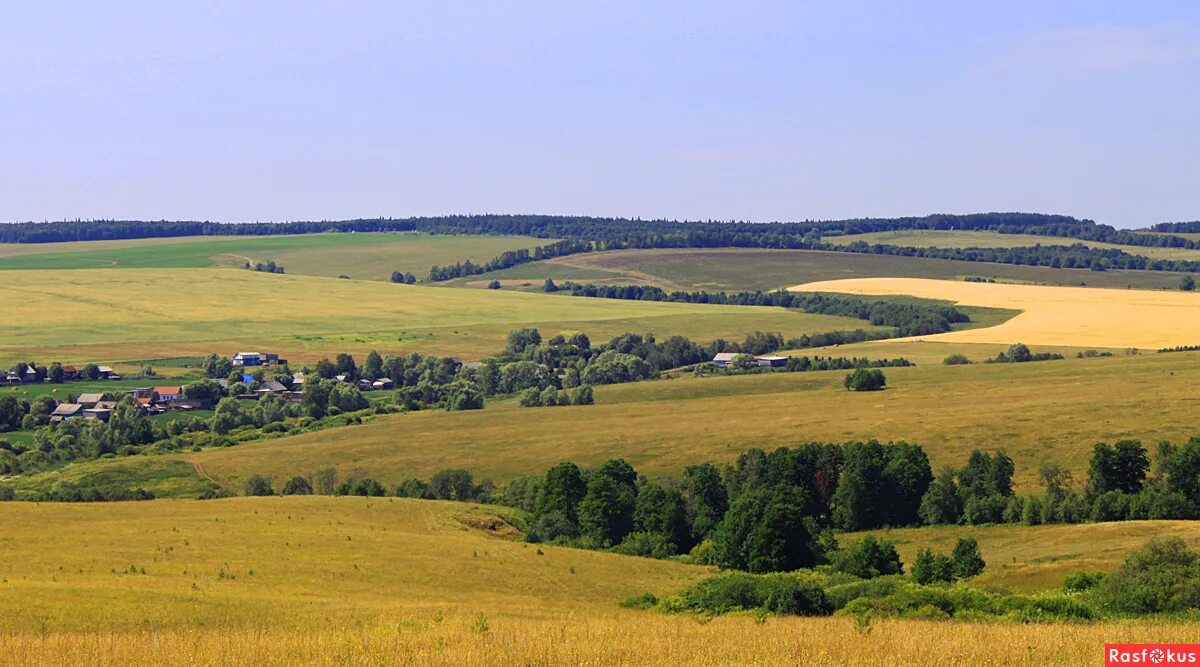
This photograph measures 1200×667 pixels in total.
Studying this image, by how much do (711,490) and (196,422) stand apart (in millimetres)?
58912

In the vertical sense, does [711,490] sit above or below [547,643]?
below

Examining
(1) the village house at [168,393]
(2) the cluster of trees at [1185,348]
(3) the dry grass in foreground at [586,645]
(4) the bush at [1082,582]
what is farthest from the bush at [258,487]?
(2) the cluster of trees at [1185,348]

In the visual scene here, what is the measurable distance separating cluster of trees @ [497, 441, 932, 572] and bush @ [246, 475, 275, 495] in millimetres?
14431

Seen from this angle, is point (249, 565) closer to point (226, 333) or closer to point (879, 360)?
point (879, 360)

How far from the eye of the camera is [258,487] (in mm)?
84625

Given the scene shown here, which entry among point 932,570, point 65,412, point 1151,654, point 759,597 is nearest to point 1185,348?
point 932,570

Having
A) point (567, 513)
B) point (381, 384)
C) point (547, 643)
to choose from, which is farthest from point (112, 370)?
point (547, 643)

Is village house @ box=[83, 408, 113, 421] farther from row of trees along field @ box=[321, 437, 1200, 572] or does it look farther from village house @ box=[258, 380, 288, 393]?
row of trees along field @ box=[321, 437, 1200, 572]

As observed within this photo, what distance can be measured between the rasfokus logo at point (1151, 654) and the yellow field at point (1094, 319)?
12466 centimetres

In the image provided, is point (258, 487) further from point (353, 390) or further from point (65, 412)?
point (353, 390)

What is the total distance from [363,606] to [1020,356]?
4419 inches

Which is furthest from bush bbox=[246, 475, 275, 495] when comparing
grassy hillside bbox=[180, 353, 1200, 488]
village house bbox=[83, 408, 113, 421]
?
village house bbox=[83, 408, 113, 421]

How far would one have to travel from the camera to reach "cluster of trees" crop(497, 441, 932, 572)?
5869 centimetres

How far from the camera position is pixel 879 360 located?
5546 inches
